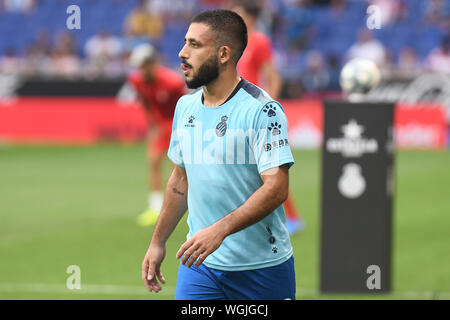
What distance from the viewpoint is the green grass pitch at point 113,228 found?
26.5ft

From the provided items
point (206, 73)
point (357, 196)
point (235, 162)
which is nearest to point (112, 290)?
point (357, 196)

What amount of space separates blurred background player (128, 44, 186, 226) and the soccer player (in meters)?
7.49

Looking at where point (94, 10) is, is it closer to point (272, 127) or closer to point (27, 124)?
point (27, 124)

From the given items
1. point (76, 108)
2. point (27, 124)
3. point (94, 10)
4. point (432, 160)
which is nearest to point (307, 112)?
point (432, 160)

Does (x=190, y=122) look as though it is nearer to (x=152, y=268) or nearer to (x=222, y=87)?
(x=222, y=87)

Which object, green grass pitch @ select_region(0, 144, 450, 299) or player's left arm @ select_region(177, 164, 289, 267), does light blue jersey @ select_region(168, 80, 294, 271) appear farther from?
green grass pitch @ select_region(0, 144, 450, 299)

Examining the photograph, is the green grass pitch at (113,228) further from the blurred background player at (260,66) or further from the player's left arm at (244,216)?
the player's left arm at (244,216)

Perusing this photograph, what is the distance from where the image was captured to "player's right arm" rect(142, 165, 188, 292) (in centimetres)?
441

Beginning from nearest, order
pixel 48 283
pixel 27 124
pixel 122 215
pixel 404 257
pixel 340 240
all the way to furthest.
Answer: pixel 340 240 < pixel 48 283 < pixel 404 257 < pixel 122 215 < pixel 27 124

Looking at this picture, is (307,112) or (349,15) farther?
(349,15)

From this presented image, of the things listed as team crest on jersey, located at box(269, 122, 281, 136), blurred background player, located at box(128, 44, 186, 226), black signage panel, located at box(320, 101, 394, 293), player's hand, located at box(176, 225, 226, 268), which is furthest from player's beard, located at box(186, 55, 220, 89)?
blurred background player, located at box(128, 44, 186, 226)

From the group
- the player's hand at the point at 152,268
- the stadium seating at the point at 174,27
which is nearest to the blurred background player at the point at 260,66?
the player's hand at the point at 152,268

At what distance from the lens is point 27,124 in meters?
23.0

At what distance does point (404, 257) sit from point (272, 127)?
5711mm
